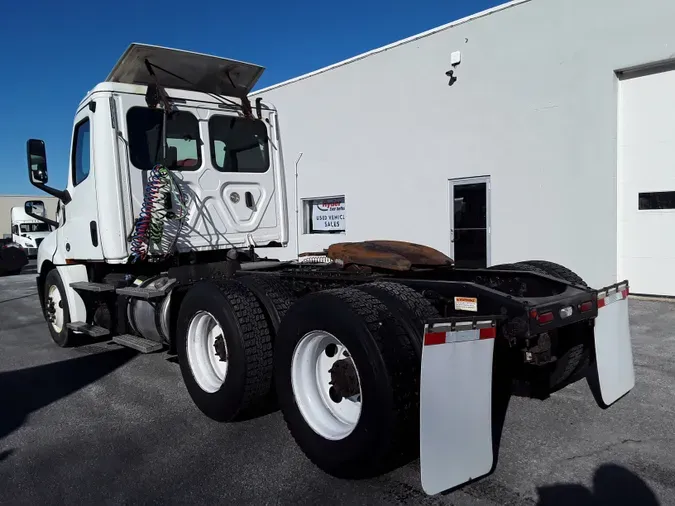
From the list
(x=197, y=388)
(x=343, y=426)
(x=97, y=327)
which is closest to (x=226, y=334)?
(x=197, y=388)

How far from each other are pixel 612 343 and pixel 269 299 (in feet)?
8.35

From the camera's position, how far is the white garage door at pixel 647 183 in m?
8.49

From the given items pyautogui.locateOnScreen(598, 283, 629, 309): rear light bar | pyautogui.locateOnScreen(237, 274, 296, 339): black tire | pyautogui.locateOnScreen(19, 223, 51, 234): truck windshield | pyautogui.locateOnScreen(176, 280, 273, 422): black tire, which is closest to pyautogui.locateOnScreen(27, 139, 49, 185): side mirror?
pyautogui.locateOnScreen(176, 280, 273, 422): black tire

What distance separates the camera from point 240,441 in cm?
401

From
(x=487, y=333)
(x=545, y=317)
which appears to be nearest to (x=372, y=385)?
(x=487, y=333)

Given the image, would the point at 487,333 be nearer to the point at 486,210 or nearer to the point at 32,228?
the point at 486,210

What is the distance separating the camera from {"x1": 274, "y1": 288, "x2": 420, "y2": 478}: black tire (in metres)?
2.94

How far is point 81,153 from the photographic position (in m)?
6.11

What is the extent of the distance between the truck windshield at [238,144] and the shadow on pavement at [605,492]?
4.59 metres

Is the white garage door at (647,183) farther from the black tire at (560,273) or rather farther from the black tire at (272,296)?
the black tire at (272,296)

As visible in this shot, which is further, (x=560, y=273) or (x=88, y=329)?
(x=88, y=329)

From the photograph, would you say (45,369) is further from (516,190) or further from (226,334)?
(516,190)

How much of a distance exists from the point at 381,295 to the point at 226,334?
4.61 ft

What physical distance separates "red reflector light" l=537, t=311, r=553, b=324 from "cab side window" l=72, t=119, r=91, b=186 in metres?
4.81
